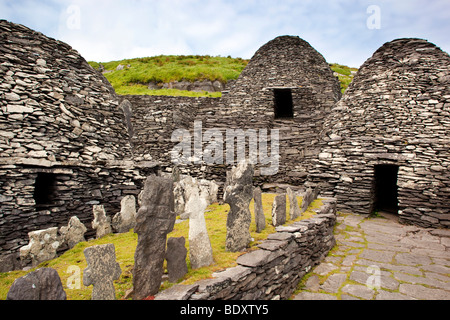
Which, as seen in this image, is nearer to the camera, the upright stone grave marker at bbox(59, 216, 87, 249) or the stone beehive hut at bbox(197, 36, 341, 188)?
the upright stone grave marker at bbox(59, 216, 87, 249)

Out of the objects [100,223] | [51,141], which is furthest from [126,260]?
[51,141]

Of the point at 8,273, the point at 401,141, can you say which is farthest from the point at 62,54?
the point at 401,141

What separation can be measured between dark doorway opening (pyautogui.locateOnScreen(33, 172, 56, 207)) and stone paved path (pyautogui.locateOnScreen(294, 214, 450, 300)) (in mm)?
6243

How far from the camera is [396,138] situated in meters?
9.24

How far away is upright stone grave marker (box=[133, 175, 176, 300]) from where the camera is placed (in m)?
2.85

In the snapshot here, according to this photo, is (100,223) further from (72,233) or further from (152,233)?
(152,233)

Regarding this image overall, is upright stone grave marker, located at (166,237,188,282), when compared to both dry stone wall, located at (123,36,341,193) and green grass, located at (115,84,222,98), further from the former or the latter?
green grass, located at (115,84,222,98)

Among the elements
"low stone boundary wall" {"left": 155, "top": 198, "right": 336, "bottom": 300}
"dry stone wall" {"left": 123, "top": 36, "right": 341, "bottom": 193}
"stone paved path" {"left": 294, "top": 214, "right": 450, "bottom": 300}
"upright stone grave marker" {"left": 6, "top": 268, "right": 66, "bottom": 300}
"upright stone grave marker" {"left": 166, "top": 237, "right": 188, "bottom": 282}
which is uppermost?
"dry stone wall" {"left": 123, "top": 36, "right": 341, "bottom": 193}

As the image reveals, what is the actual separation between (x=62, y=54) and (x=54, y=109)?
211cm

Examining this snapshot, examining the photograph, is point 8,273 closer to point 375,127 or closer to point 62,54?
point 62,54

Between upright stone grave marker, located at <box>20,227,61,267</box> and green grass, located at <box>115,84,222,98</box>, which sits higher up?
green grass, located at <box>115,84,222,98</box>

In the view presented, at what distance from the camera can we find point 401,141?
913 centimetres

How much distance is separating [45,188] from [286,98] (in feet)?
48.4

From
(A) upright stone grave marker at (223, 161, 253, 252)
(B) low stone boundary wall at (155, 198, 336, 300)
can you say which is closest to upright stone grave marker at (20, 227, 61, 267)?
(B) low stone boundary wall at (155, 198, 336, 300)
